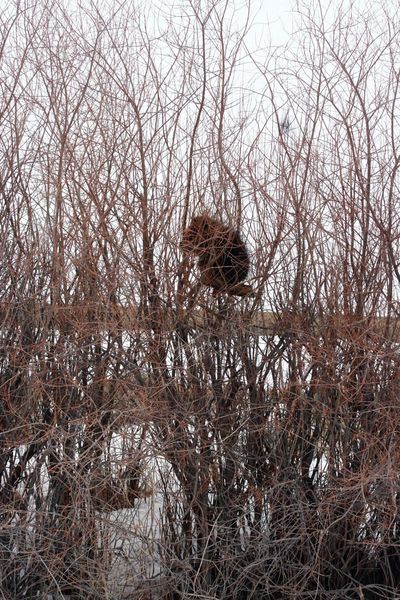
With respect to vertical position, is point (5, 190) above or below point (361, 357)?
above

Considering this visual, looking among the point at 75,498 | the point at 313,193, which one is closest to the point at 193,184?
the point at 313,193

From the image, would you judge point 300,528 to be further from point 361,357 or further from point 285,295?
point 285,295

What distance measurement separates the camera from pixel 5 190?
543 centimetres

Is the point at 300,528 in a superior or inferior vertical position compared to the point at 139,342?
inferior

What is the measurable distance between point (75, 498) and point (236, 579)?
109cm

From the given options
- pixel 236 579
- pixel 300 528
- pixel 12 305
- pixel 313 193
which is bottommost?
pixel 236 579

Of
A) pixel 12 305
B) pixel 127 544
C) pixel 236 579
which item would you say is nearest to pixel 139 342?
pixel 12 305

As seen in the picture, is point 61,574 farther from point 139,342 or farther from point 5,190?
point 5,190

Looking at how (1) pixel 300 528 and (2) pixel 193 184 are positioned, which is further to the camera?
(2) pixel 193 184

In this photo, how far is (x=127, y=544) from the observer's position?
16.6 feet

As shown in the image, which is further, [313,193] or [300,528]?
[313,193]

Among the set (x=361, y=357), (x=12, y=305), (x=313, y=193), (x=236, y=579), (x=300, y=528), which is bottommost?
(x=236, y=579)

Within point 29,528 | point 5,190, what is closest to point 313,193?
point 5,190

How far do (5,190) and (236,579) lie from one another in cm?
281
